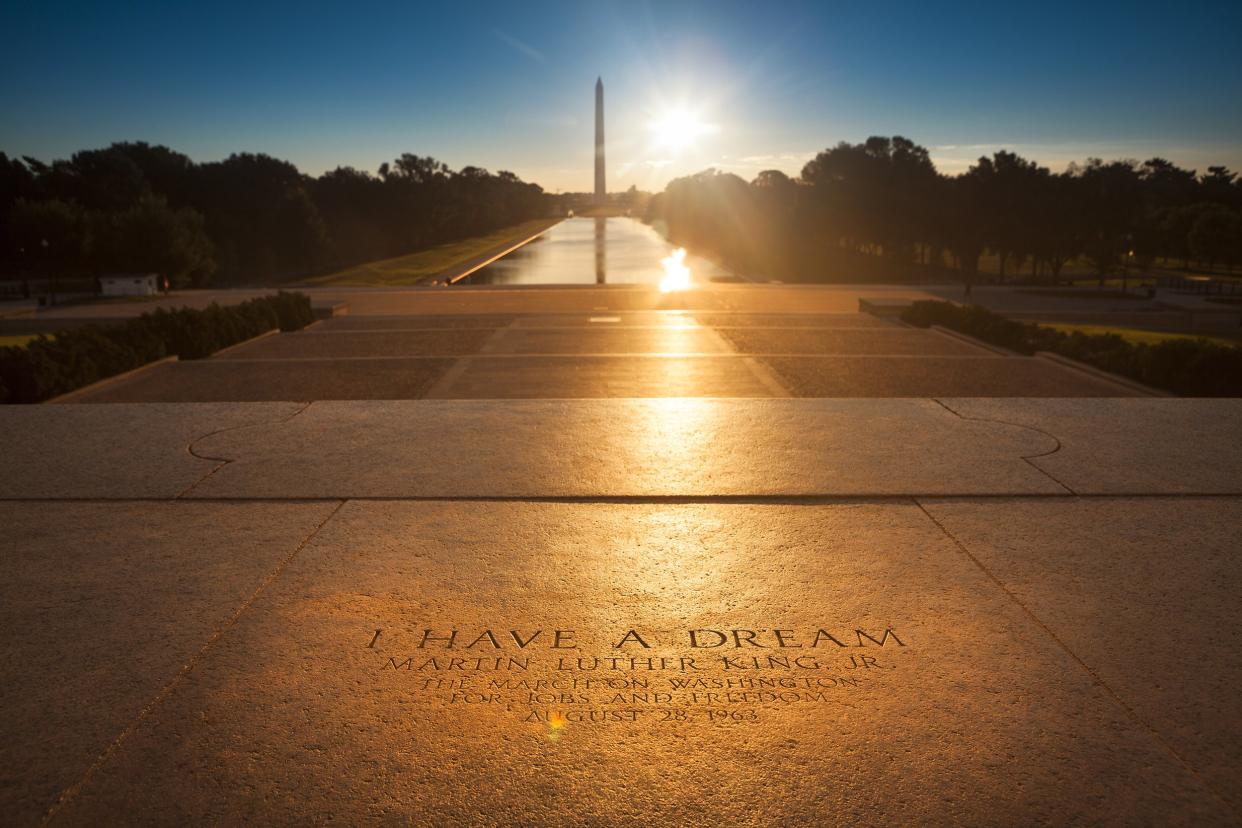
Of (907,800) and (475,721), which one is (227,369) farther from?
(907,800)

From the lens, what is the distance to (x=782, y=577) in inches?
209

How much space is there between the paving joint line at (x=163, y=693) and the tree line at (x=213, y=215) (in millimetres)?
43430

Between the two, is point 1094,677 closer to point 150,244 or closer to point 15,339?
point 15,339

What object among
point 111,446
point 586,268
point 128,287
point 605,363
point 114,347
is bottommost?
point 605,363

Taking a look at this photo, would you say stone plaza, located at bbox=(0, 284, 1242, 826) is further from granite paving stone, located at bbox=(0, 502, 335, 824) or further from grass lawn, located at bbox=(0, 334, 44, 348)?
grass lawn, located at bbox=(0, 334, 44, 348)

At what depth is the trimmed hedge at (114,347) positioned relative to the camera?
12953 mm

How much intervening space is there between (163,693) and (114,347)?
44.3ft

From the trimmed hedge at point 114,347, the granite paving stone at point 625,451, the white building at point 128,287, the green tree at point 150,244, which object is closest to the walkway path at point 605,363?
the trimmed hedge at point 114,347

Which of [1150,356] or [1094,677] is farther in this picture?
[1150,356]

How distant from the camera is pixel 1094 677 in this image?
418 cm

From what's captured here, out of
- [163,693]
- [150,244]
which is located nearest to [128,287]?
[150,244]

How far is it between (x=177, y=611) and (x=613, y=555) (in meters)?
2.62

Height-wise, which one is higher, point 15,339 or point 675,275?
point 675,275

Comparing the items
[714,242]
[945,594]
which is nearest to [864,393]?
[945,594]
